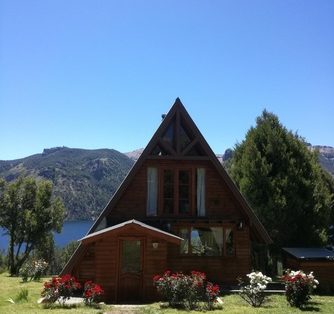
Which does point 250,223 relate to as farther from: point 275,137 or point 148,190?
point 275,137

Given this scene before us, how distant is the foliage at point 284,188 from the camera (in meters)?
25.3

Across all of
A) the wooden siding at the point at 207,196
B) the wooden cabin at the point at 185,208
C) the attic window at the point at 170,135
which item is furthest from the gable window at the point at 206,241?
the attic window at the point at 170,135

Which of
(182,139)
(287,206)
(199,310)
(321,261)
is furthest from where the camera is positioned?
(287,206)

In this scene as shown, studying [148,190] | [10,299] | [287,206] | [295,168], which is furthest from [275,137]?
[10,299]

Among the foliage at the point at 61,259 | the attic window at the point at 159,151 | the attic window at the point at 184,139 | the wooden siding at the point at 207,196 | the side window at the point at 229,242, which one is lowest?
the foliage at the point at 61,259

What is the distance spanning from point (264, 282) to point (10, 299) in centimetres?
964

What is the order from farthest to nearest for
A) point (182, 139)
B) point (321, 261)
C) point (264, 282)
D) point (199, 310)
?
point (182, 139)
point (321, 261)
point (264, 282)
point (199, 310)

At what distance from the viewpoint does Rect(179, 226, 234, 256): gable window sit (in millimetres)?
19312

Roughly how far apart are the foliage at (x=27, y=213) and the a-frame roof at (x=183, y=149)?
814 inches

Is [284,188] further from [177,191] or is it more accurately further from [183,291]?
[183,291]

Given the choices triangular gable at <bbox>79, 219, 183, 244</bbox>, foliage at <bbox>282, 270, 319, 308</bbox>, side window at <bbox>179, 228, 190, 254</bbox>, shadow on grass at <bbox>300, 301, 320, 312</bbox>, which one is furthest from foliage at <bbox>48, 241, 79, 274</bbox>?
foliage at <bbox>282, 270, 319, 308</bbox>

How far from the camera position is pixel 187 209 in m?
20.0

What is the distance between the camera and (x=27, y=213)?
36.4 metres

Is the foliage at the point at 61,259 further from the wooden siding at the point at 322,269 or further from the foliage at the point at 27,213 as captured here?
the wooden siding at the point at 322,269
